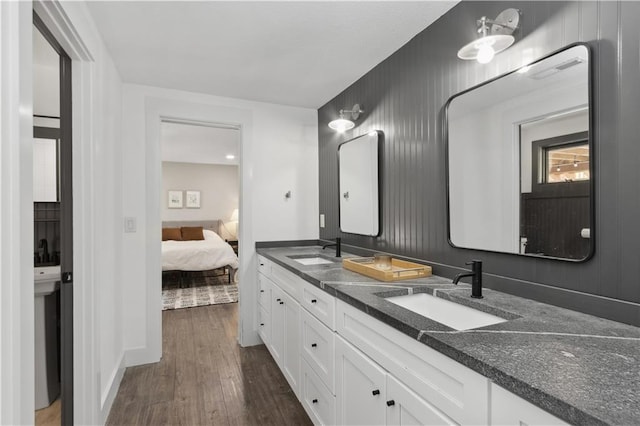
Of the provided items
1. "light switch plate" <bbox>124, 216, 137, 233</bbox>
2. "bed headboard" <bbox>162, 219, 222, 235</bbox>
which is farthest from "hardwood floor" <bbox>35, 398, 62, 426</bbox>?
"bed headboard" <bbox>162, 219, 222, 235</bbox>

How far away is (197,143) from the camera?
5.43m

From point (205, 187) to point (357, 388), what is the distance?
6944 mm

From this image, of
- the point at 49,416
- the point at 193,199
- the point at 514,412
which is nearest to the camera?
the point at 514,412

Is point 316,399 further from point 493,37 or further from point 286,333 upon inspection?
point 493,37

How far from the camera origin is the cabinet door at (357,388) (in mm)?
1271

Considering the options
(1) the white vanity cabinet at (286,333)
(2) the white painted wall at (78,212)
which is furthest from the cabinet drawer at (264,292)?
(2) the white painted wall at (78,212)

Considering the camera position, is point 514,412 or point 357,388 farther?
point 357,388

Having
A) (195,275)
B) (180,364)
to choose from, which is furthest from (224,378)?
(195,275)

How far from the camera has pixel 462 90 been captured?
1703 millimetres

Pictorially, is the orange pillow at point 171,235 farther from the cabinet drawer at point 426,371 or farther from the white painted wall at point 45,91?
the cabinet drawer at point 426,371

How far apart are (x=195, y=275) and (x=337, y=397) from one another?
193 inches

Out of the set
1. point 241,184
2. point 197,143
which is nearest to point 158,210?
point 241,184

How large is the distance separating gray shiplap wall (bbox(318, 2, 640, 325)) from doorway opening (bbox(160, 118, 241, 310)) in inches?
64.7

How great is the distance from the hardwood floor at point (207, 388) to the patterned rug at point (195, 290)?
1.09m
